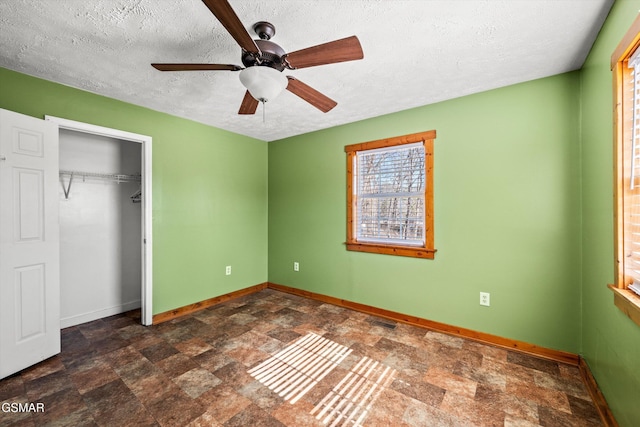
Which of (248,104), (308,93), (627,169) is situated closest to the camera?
(627,169)

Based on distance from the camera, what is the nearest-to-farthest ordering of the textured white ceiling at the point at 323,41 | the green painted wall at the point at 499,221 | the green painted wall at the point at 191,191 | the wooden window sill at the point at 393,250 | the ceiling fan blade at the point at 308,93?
the textured white ceiling at the point at 323,41 → the ceiling fan blade at the point at 308,93 → the green painted wall at the point at 499,221 → the green painted wall at the point at 191,191 → the wooden window sill at the point at 393,250

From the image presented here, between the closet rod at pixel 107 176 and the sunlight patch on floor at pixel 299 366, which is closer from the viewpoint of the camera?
the sunlight patch on floor at pixel 299 366

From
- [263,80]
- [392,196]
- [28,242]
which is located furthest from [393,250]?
[28,242]

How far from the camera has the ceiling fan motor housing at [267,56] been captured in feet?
5.34

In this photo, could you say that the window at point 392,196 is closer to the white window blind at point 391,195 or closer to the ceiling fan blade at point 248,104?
the white window blind at point 391,195

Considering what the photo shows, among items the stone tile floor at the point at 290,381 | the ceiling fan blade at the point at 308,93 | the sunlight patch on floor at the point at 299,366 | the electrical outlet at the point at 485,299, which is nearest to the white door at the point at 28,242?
the stone tile floor at the point at 290,381

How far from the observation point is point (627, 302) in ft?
4.39

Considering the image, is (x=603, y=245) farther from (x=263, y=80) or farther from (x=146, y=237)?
(x=146, y=237)

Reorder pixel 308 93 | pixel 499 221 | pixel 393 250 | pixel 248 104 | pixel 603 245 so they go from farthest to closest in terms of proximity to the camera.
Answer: pixel 393 250 → pixel 499 221 → pixel 248 104 → pixel 308 93 → pixel 603 245

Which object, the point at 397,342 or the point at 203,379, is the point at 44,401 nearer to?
the point at 203,379

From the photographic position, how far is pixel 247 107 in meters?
2.21

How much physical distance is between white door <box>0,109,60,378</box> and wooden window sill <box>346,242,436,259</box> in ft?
9.98

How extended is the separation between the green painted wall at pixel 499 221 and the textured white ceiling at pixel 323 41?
0.28 m

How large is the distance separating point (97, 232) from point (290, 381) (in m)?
3.01
